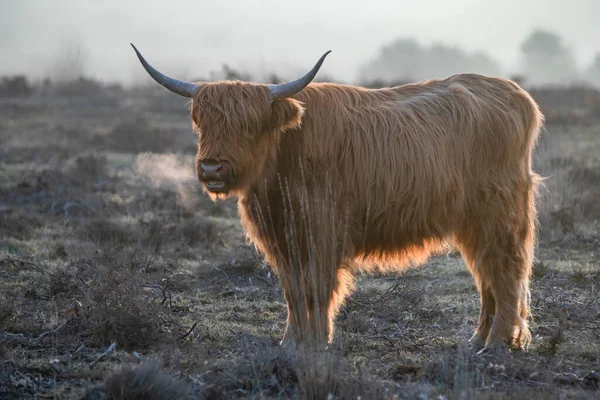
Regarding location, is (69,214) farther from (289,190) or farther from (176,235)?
(289,190)

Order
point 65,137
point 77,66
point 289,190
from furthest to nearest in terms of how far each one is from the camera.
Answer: point 77,66 < point 65,137 < point 289,190

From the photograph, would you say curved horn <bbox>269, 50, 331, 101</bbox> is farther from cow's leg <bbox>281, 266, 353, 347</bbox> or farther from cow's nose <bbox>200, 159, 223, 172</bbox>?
cow's leg <bbox>281, 266, 353, 347</bbox>

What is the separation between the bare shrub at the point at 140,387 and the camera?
13.0 ft

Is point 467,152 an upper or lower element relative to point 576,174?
upper

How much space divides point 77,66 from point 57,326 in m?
28.0

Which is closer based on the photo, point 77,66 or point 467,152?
point 467,152

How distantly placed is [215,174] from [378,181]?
1064 mm

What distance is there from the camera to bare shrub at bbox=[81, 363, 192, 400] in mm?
3971

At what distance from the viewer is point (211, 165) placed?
5039 mm

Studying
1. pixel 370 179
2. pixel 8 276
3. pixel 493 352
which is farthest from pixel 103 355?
pixel 8 276

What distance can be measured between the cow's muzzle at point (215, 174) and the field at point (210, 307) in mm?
888

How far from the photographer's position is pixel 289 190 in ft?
17.0

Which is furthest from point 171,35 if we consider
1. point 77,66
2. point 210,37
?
point 77,66

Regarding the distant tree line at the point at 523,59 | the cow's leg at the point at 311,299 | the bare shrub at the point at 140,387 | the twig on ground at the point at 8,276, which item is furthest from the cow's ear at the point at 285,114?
the distant tree line at the point at 523,59
